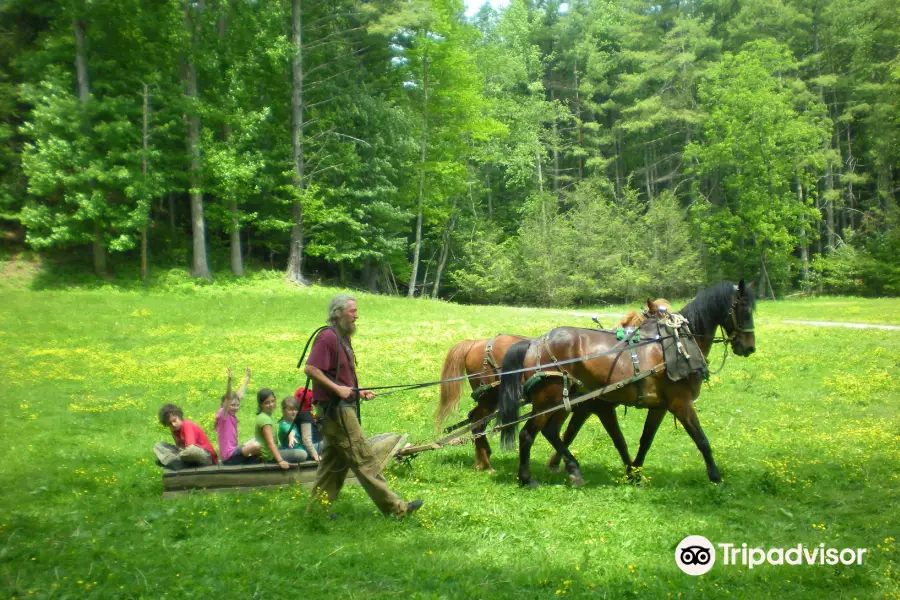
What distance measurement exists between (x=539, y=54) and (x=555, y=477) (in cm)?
5441

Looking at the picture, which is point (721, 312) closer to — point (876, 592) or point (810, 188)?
point (876, 592)

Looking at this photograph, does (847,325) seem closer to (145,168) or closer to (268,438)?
(268,438)

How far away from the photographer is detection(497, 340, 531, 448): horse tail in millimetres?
8898

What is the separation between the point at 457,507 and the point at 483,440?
2304 millimetres

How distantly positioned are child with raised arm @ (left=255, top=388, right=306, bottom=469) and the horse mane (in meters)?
5.37

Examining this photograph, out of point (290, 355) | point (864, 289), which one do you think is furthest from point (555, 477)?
point (864, 289)

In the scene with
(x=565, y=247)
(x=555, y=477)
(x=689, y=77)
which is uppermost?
(x=689, y=77)

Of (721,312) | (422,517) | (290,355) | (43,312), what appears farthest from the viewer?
(43,312)

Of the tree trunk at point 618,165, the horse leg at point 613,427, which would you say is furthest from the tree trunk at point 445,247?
the horse leg at point 613,427

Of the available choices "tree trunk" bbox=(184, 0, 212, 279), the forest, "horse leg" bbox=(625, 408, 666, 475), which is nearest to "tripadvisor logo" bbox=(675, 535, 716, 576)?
"horse leg" bbox=(625, 408, 666, 475)

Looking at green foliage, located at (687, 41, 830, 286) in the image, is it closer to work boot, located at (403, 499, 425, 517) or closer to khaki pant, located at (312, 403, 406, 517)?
work boot, located at (403, 499, 425, 517)

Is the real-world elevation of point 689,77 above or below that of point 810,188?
above

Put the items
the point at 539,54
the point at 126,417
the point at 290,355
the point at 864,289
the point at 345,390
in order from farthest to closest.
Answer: the point at 539,54
the point at 864,289
the point at 290,355
the point at 126,417
the point at 345,390

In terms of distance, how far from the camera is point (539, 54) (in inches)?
2279
